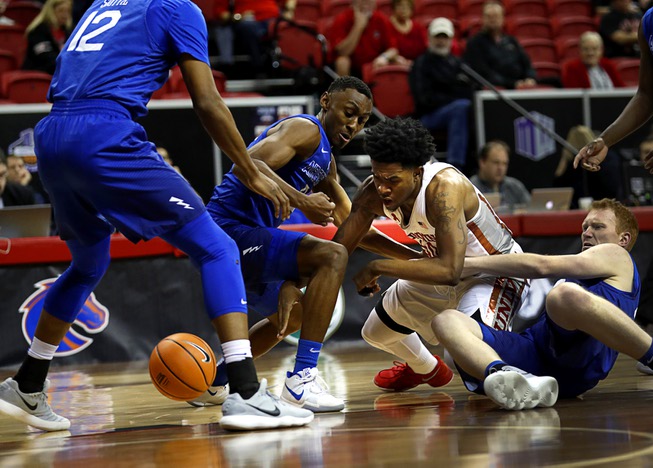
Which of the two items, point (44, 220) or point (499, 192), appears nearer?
point (44, 220)

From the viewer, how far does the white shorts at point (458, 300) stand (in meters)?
4.42

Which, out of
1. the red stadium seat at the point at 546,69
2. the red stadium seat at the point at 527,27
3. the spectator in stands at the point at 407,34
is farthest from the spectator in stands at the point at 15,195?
the red stadium seat at the point at 527,27

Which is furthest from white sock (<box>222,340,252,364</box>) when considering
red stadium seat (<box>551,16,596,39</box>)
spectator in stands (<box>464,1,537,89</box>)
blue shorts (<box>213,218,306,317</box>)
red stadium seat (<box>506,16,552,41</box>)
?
red stadium seat (<box>551,16,596,39</box>)

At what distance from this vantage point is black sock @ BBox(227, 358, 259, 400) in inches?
142

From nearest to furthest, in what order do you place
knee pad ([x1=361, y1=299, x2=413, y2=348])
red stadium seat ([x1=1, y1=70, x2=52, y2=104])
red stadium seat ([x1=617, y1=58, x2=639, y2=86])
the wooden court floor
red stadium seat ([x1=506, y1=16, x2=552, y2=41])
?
the wooden court floor → knee pad ([x1=361, y1=299, x2=413, y2=348]) → red stadium seat ([x1=1, y1=70, x2=52, y2=104]) → red stadium seat ([x1=617, y1=58, x2=639, y2=86]) → red stadium seat ([x1=506, y1=16, x2=552, y2=41])

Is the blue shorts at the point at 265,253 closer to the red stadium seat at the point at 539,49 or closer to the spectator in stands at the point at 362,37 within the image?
the spectator in stands at the point at 362,37

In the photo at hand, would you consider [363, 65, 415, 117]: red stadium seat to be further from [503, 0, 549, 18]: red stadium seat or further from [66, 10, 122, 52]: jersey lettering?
[66, 10, 122, 52]: jersey lettering

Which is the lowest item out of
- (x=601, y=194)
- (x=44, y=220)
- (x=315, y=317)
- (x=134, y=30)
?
(x=601, y=194)

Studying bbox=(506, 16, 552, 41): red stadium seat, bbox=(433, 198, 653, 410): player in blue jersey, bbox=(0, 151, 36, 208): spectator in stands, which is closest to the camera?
bbox=(433, 198, 653, 410): player in blue jersey

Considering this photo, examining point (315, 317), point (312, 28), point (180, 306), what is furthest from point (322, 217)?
point (312, 28)

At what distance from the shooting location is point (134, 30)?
3.75m

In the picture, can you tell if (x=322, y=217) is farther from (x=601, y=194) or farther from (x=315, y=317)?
(x=601, y=194)

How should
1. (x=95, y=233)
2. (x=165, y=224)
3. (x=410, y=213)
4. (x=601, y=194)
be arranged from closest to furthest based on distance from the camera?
(x=165, y=224) < (x=95, y=233) < (x=410, y=213) < (x=601, y=194)

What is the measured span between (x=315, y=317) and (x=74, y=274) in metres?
1.05
